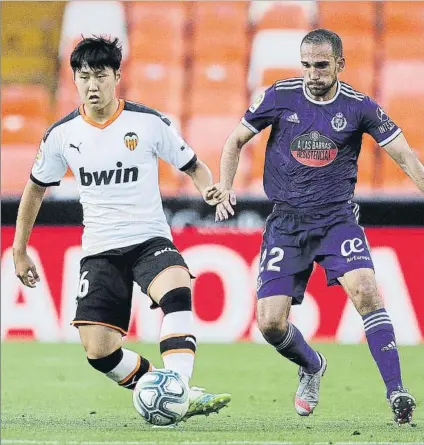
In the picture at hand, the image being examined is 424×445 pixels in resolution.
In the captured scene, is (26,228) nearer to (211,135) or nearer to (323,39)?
(323,39)

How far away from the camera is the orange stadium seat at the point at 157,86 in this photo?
13.3 metres

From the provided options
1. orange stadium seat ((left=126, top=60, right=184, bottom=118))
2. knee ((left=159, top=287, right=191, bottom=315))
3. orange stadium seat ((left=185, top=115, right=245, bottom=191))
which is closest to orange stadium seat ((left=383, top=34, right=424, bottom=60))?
orange stadium seat ((left=185, top=115, right=245, bottom=191))

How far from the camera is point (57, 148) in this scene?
6535mm

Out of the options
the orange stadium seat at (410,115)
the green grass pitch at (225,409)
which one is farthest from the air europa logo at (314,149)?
the orange stadium seat at (410,115)

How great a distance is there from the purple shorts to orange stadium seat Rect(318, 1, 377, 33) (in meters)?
7.21

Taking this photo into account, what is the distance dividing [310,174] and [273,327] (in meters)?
0.85

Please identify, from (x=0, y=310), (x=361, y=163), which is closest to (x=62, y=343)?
(x=0, y=310)

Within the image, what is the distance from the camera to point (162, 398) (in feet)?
18.9

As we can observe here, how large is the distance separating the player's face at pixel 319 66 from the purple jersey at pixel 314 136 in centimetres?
14

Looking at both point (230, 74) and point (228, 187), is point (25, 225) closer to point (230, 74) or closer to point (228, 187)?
point (228, 187)

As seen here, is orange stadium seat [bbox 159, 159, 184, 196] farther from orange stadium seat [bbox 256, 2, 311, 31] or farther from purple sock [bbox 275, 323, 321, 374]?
purple sock [bbox 275, 323, 321, 374]

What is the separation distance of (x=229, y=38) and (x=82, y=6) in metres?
1.76

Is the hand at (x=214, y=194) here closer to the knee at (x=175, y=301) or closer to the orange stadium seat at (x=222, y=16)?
Result: the knee at (x=175, y=301)

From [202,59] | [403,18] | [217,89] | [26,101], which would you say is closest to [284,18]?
[202,59]
